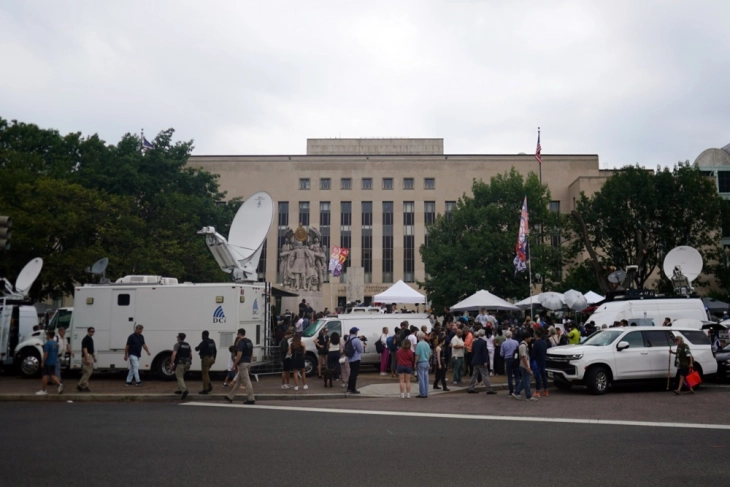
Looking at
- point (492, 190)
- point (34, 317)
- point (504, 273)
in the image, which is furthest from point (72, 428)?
point (492, 190)

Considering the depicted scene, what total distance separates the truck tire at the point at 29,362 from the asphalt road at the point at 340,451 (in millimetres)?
7599

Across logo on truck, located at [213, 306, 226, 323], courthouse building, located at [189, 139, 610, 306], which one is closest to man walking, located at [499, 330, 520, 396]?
logo on truck, located at [213, 306, 226, 323]

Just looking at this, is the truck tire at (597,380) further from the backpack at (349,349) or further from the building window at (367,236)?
the building window at (367,236)

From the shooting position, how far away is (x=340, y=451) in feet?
31.8

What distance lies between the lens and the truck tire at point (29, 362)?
20.5 m

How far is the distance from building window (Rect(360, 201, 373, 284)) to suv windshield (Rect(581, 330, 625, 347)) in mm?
55076

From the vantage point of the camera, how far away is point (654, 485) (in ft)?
25.3

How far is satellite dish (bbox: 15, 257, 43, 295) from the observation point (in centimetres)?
Result: 2327


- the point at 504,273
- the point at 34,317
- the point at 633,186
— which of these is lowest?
the point at 34,317

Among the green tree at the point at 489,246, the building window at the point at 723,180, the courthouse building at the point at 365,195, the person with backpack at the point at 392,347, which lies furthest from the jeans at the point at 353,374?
the building window at the point at 723,180

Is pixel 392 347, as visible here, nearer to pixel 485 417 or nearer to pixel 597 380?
pixel 597 380

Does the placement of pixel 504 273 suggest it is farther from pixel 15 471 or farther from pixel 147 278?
pixel 15 471

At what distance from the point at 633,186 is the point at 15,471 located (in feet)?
140

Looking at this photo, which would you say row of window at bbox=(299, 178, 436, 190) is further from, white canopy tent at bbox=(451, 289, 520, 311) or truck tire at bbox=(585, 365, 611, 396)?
truck tire at bbox=(585, 365, 611, 396)
